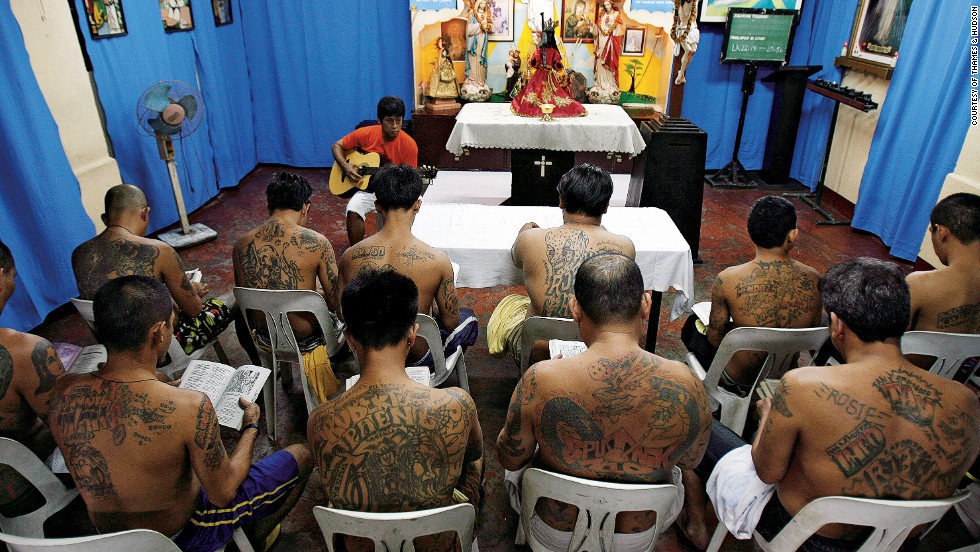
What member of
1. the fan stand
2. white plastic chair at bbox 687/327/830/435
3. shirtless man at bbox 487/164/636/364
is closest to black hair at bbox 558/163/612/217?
shirtless man at bbox 487/164/636/364

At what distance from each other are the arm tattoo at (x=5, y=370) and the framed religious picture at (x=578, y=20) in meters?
6.74

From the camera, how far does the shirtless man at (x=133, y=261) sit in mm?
2924

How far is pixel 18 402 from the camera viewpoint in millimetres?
2156

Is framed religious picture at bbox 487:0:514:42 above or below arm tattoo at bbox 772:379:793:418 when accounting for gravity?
above

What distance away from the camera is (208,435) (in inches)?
73.5

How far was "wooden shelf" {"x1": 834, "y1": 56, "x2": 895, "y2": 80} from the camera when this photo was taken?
5.73m

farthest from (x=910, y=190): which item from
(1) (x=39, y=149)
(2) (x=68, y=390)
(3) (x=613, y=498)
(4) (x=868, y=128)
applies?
(1) (x=39, y=149)

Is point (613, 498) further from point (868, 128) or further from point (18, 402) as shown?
point (868, 128)

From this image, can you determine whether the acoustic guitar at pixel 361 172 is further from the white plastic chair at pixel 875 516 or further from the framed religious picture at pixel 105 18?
the white plastic chair at pixel 875 516

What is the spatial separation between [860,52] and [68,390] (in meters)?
7.47

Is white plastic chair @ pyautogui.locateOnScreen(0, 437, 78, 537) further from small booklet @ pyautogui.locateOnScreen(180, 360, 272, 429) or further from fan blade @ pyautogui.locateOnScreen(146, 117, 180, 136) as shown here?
fan blade @ pyautogui.locateOnScreen(146, 117, 180, 136)

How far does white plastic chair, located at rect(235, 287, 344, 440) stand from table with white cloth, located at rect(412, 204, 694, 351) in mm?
859

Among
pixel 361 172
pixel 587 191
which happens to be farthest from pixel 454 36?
pixel 587 191

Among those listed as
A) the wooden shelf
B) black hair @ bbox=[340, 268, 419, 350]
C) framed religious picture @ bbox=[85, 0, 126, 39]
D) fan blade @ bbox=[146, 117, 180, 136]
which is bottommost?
fan blade @ bbox=[146, 117, 180, 136]
